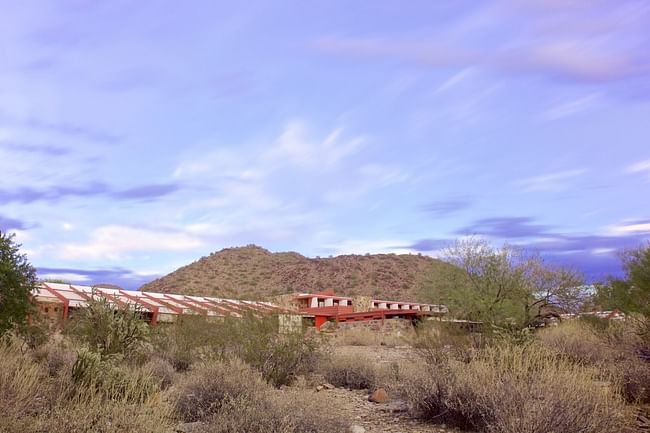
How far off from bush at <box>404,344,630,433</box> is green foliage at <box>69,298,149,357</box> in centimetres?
654

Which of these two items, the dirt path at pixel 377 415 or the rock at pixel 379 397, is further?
the rock at pixel 379 397

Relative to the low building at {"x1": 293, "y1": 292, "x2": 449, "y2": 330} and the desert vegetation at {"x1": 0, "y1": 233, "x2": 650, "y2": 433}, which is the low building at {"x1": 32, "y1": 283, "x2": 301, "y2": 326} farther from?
the low building at {"x1": 293, "y1": 292, "x2": 449, "y2": 330}

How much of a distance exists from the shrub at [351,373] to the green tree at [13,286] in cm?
750

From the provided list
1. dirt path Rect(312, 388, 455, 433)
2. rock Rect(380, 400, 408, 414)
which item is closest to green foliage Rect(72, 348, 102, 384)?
dirt path Rect(312, 388, 455, 433)

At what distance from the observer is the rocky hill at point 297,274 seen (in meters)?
69.3

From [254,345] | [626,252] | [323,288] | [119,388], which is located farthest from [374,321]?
[323,288]

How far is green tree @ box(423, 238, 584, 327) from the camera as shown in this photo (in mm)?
30719

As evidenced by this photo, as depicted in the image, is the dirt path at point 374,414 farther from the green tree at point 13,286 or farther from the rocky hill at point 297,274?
the rocky hill at point 297,274

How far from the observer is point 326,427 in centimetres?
855

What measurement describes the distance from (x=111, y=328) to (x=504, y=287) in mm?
22502

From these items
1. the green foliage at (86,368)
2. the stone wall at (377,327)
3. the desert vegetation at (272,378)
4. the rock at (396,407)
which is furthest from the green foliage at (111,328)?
the stone wall at (377,327)

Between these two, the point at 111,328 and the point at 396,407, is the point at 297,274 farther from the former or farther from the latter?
the point at 396,407

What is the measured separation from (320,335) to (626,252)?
25.1m

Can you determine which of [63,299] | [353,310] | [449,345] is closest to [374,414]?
[449,345]
